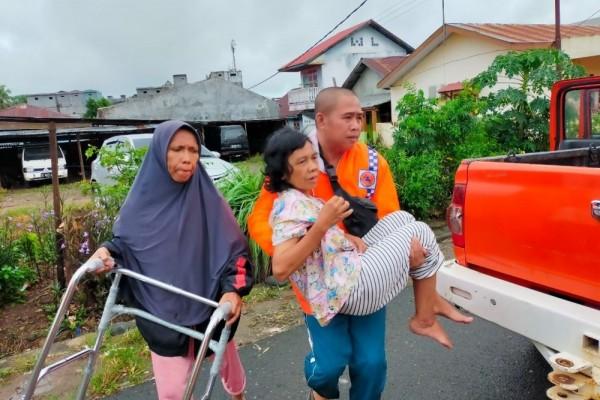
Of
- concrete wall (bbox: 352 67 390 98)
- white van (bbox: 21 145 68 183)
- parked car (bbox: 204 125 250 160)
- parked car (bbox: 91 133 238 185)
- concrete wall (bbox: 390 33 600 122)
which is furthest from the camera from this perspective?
concrete wall (bbox: 352 67 390 98)

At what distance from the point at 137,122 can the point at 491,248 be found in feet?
12.8

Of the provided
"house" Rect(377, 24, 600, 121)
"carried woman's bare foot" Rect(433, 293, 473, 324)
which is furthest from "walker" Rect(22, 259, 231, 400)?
"house" Rect(377, 24, 600, 121)

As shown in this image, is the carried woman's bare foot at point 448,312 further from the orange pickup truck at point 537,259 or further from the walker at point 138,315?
the walker at point 138,315

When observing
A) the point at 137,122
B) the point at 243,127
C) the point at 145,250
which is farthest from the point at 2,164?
the point at 145,250

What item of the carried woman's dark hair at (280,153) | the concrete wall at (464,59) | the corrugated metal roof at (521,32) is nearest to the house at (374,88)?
the concrete wall at (464,59)

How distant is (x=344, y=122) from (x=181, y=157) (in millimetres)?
712

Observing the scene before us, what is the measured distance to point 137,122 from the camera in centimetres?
493

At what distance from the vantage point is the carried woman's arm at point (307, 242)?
1.56m

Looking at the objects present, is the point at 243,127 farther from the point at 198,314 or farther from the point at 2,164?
the point at 198,314

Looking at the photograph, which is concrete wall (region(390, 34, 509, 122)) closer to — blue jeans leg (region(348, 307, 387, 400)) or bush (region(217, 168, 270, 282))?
bush (region(217, 168, 270, 282))

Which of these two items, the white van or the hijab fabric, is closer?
the hijab fabric

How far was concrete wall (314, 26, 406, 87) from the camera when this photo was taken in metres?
28.5

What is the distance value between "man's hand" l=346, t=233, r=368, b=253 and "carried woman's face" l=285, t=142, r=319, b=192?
262mm

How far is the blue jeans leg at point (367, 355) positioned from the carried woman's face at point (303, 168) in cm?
63
